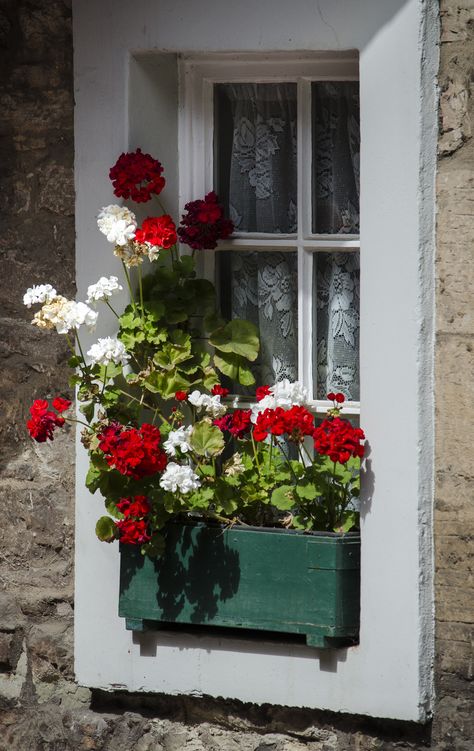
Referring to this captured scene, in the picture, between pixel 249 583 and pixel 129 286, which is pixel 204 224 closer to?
pixel 129 286

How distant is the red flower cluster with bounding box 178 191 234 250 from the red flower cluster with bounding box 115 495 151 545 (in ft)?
2.86

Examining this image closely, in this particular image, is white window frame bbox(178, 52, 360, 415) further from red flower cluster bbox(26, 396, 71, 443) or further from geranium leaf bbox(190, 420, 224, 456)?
red flower cluster bbox(26, 396, 71, 443)

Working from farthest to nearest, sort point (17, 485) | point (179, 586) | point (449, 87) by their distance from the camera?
point (17, 485) < point (179, 586) < point (449, 87)

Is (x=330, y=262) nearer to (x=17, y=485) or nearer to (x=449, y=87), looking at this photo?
(x=449, y=87)

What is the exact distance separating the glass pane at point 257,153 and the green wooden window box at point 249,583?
1.08 metres

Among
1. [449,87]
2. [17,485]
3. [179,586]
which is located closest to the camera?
[449,87]

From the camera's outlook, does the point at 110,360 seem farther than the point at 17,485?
No

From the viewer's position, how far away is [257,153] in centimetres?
389

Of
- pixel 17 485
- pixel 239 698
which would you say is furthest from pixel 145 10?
pixel 239 698

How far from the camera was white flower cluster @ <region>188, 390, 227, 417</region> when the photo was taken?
3615mm

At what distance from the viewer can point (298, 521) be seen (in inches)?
144

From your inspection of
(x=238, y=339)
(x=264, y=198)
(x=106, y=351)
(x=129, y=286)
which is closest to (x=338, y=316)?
(x=238, y=339)

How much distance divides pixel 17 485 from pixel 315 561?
112 centimetres

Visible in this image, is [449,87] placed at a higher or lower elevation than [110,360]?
higher
